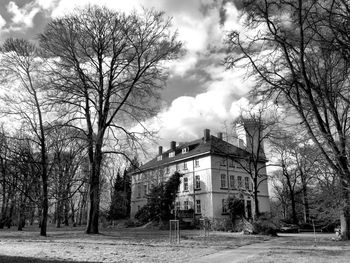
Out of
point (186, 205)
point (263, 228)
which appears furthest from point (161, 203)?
point (263, 228)

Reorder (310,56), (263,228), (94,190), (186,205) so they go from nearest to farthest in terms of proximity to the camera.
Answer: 1. (310,56)
2. (94,190)
3. (263,228)
4. (186,205)

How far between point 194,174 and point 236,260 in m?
38.2

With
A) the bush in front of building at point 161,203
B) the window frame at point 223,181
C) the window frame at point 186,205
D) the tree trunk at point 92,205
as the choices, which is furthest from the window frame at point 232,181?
the tree trunk at point 92,205

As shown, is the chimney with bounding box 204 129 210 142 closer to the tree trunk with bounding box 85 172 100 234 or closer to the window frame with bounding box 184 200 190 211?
the window frame with bounding box 184 200 190 211

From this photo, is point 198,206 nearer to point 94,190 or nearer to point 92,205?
point 92,205

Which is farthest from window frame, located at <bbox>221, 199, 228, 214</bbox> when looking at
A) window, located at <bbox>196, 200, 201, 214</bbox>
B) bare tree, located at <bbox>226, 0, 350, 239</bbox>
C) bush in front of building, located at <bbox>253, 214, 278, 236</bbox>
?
bare tree, located at <bbox>226, 0, 350, 239</bbox>

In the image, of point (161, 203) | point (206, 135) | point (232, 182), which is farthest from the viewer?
point (206, 135)

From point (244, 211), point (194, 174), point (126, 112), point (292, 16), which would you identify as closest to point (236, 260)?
point (292, 16)

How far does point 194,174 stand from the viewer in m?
49.2

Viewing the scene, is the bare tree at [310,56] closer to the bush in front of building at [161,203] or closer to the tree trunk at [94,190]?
the tree trunk at [94,190]

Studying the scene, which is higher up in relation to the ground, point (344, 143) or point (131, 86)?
point (131, 86)

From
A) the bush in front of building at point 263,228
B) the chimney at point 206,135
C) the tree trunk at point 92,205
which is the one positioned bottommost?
the bush in front of building at point 263,228

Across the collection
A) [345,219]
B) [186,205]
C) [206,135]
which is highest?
[206,135]

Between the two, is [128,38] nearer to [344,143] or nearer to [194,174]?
[344,143]
